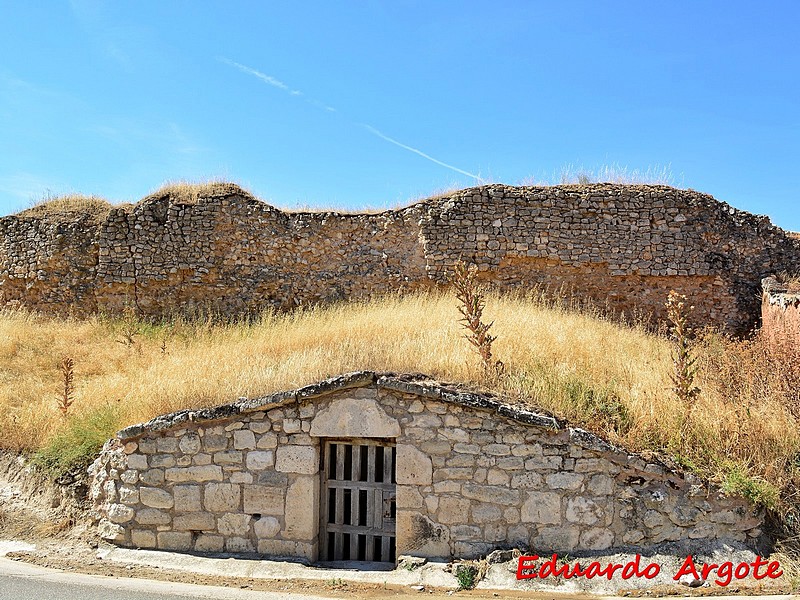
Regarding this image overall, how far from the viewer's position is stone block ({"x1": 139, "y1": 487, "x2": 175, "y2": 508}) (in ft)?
24.1

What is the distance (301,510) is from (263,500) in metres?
0.46

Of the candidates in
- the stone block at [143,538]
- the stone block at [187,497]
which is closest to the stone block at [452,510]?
the stone block at [187,497]

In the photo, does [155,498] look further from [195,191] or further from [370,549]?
[195,191]

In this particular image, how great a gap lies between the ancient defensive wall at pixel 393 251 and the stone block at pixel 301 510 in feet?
22.5

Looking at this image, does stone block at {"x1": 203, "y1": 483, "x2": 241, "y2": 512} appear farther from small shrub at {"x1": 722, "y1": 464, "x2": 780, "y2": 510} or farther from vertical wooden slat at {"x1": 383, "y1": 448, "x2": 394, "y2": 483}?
small shrub at {"x1": 722, "y1": 464, "x2": 780, "y2": 510}

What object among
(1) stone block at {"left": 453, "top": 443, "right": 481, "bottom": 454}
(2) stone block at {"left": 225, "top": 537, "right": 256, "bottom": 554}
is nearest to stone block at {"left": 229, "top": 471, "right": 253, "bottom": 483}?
(2) stone block at {"left": 225, "top": 537, "right": 256, "bottom": 554}

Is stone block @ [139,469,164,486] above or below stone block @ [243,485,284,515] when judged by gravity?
above

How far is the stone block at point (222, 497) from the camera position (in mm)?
7219

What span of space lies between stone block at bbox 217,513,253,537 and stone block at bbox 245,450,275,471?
0.56 meters

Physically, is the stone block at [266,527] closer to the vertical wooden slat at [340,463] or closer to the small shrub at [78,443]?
the vertical wooden slat at [340,463]

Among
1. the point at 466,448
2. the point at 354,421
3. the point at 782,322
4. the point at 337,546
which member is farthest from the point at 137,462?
the point at 782,322

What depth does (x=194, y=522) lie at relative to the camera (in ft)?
23.9

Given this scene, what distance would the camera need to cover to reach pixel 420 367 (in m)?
7.45

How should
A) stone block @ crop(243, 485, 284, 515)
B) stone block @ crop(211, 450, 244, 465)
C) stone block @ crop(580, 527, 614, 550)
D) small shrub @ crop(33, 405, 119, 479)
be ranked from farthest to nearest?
small shrub @ crop(33, 405, 119, 479) < stone block @ crop(211, 450, 244, 465) < stone block @ crop(243, 485, 284, 515) < stone block @ crop(580, 527, 614, 550)
